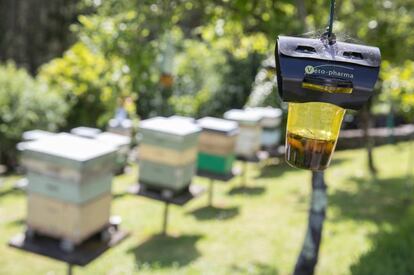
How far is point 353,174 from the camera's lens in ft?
37.9

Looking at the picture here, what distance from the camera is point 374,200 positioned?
924 centimetres

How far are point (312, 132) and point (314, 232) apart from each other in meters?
3.00

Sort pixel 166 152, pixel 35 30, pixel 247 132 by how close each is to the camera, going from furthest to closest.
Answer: pixel 35 30 → pixel 247 132 → pixel 166 152

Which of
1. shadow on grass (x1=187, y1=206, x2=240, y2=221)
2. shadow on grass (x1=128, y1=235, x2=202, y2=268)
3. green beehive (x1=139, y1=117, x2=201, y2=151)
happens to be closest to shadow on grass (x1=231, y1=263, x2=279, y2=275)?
shadow on grass (x1=128, y1=235, x2=202, y2=268)

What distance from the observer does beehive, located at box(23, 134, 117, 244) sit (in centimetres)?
Result: 381

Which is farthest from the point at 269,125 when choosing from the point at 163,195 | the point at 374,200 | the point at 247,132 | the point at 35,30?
the point at 35,30

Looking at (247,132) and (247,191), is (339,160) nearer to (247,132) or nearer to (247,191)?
(247,191)

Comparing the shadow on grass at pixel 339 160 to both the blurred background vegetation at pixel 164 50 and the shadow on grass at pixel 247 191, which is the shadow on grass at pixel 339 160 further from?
the shadow on grass at pixel 247 191

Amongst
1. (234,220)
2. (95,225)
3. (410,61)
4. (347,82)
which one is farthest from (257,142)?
(347,82)

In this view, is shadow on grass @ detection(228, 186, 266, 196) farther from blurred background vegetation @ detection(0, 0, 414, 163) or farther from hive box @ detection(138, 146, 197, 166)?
hive box @ detection(138, 146, 197, 166)

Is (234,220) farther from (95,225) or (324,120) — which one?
(324,120)

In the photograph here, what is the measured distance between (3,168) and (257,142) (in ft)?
22.3

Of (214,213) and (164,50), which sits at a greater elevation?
(164,50)

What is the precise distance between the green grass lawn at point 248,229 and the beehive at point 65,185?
1.81m
